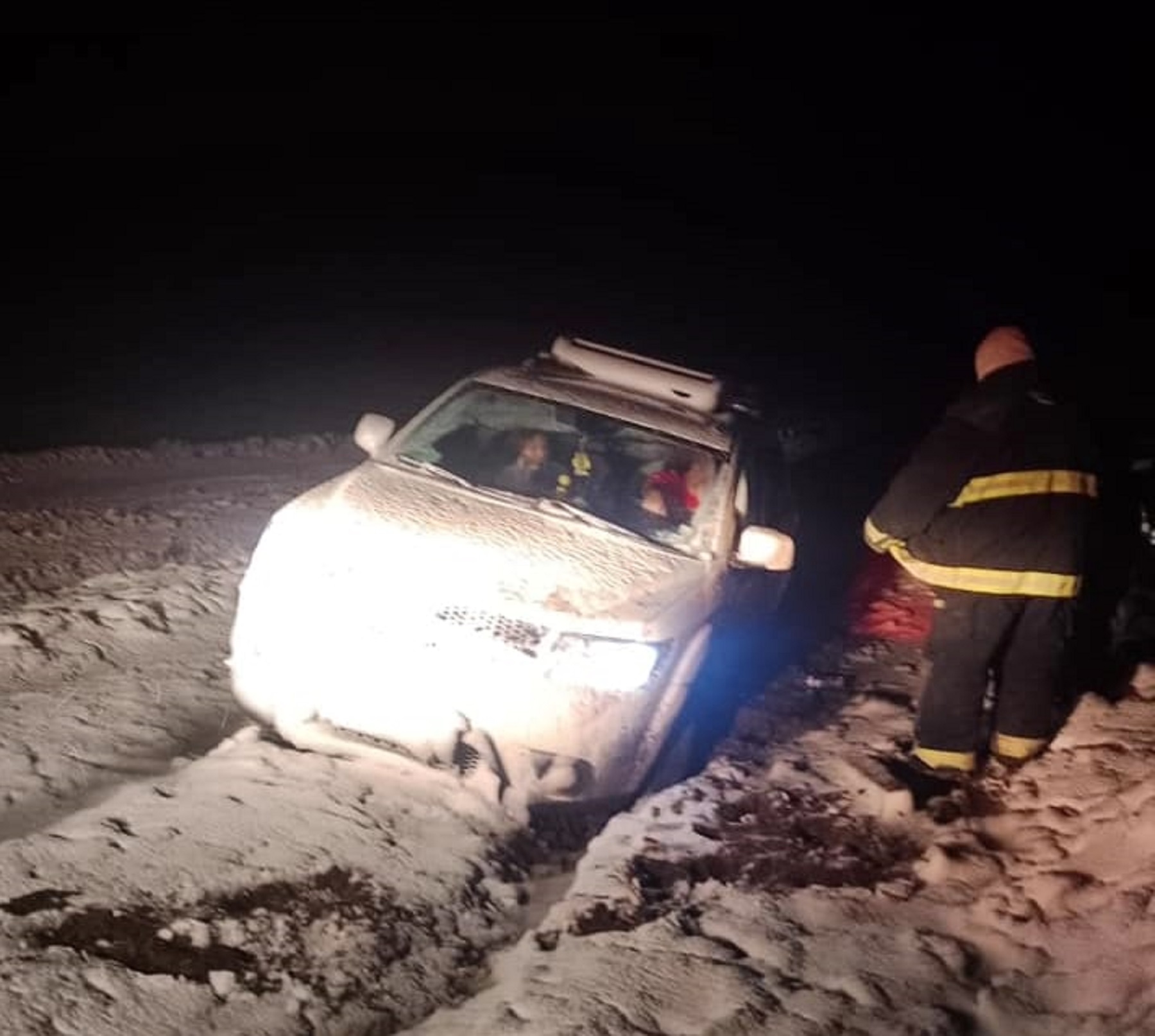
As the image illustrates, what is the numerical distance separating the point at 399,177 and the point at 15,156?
401 inches

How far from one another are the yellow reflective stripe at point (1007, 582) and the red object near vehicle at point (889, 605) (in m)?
2.42

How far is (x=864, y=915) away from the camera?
15.1ft

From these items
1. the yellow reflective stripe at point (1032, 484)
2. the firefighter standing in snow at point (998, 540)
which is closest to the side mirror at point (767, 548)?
the firefighter standing in snow at point (998, 540)

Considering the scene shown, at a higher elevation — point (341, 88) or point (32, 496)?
point (341, 88)

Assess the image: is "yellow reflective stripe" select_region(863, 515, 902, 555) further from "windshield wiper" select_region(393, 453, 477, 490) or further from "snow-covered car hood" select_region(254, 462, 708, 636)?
"windshield wiper" select_region(393, 453, 477, 490)

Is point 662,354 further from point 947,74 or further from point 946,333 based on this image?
point 947,74

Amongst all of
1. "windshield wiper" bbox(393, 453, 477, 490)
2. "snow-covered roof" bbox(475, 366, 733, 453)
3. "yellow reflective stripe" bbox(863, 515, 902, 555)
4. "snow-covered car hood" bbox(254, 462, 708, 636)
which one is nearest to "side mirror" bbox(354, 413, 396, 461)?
"windshield wiper" bbox(393, 453, 477, 490)

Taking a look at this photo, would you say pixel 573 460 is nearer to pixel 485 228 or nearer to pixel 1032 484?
pixel 1032 484

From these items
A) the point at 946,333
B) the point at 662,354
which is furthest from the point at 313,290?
the point at 946,333

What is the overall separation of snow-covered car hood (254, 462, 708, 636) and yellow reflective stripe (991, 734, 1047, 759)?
1.53m

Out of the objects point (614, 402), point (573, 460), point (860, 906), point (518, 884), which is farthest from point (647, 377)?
point (860, 906)

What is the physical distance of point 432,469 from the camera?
20.0 feet

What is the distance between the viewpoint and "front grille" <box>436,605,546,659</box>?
495 cm

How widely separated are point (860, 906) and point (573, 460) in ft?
8.28
